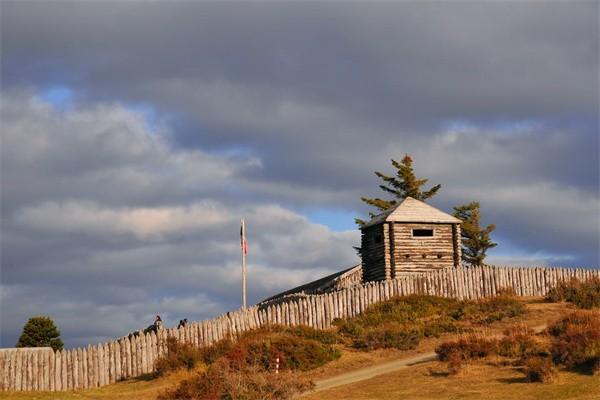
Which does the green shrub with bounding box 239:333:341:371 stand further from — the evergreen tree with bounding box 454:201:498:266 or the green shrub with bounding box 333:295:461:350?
the evergreen tree with bounding box 454:201:498:266

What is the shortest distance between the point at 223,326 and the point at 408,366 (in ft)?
32.0

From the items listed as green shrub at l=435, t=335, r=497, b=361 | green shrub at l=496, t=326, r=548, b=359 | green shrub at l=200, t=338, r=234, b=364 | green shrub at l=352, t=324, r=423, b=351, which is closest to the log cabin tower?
green shrub at l=352, t=324, r=423, b=351

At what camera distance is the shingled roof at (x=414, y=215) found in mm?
46344

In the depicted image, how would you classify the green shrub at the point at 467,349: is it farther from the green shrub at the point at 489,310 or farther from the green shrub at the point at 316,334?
the green shrub at the point at 489,310

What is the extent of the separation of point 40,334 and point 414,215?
68.0 feet

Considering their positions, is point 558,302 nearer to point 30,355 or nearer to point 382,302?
point 382,302

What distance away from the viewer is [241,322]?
37.8 m

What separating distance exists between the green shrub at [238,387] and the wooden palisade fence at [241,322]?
8974 mm

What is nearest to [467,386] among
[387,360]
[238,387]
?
[238,387]

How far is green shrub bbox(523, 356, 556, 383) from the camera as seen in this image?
25.5 m

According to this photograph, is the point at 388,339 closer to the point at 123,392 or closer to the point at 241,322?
the point at 241,322

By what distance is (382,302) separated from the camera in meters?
40.8

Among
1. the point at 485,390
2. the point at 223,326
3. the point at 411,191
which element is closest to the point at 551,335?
the point at 485,390

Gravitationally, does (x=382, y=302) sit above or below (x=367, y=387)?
above
